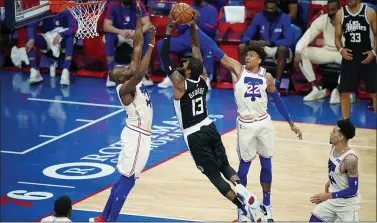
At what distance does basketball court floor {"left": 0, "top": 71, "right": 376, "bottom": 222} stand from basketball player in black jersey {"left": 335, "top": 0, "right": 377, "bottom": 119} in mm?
952

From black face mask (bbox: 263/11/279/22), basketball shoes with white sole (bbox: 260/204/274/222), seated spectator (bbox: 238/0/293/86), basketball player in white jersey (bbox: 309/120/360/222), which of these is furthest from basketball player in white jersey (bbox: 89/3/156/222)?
black face mask (bbox: 263/11/279/22)

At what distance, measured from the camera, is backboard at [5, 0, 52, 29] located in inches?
383

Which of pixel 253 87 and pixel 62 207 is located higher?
pixel 253 87

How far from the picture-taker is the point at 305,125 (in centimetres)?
1479

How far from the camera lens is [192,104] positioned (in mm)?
9875

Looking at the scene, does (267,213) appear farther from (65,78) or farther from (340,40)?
(65,78)

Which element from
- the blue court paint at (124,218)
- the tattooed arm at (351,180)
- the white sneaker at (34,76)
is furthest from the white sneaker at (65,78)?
the tattooed arm at (351,180)

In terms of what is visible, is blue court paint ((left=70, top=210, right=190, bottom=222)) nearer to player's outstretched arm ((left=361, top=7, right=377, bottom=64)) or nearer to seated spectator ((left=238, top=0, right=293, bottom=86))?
player's outstretched arm ((left=361, top=7, right=377, bottom=64))

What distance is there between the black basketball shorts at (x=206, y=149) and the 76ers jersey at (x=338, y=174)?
126 centimetres

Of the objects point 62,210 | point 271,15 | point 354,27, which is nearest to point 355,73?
point 354,27

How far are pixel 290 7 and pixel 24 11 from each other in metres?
7.78

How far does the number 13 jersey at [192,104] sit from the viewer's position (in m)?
9.84

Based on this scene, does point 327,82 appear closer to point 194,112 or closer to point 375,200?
point 375,200

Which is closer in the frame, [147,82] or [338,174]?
[338,174]
